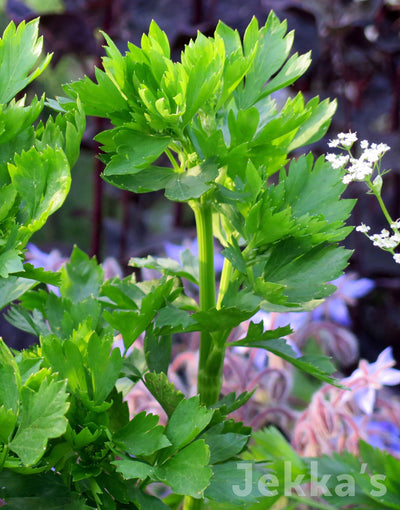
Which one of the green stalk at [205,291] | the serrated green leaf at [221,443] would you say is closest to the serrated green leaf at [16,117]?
the green stalk at [205,291]

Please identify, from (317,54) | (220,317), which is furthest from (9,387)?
(317,54)

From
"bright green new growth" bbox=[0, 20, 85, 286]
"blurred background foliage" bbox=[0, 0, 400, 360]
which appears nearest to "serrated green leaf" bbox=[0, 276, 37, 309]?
"bright green new growth" bbox=[0, 20, 85, 286]

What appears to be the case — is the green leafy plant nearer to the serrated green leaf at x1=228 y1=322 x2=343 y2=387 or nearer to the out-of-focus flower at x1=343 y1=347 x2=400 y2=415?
the serrated green leaf at x1=228 y1=322 x2=343 y2=387

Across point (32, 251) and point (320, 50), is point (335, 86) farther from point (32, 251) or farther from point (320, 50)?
point (32, 251)

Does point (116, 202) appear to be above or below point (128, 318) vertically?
above

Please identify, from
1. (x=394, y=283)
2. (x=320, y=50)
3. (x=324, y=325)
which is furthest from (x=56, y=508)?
(x=320, y=50)

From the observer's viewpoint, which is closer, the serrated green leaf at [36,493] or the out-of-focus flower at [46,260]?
the serrated green leaf at [36,493]

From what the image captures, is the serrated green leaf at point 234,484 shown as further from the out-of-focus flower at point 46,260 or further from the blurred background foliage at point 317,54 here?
the blurred background foliage at point 317,54
